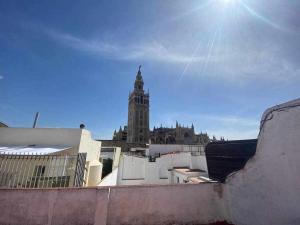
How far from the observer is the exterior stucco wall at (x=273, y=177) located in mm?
3303

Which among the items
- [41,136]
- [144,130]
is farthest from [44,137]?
[144,130]

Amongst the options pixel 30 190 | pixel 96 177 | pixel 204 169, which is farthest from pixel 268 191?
pixel 96 177

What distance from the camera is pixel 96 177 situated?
633 inches

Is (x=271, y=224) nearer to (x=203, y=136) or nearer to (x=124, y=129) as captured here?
(x=203, y=136)

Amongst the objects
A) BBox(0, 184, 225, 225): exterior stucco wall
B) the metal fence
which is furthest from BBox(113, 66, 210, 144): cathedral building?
BBox(0, 184, 225, 225): exterior stucco wall

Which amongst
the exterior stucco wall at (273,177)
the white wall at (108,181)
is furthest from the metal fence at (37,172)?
the white wall at (108,181)

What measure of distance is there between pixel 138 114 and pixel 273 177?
256 ft

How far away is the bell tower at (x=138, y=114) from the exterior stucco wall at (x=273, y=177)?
236ft

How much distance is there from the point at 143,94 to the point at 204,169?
7210 cm

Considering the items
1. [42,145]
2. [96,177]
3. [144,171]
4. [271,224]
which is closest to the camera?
[271,224]

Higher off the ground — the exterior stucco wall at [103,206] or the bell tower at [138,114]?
the bell tower at [138,114]

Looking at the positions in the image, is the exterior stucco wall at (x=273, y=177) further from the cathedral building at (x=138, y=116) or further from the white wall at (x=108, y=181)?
the cathedral building at (x=138, y=116)

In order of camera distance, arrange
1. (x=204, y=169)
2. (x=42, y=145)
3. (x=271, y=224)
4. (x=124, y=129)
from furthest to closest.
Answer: (x=124, y=129)
(x=204, y=169)
(x=42, y=145)
(x=271, y=224)

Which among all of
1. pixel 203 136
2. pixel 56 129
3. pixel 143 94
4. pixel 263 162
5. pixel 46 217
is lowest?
pixel 46 217
